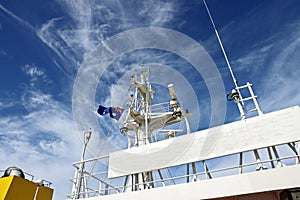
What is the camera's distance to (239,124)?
582 centimetres

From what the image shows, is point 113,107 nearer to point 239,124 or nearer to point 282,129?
point 239,124

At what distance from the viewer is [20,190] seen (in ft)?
21.9

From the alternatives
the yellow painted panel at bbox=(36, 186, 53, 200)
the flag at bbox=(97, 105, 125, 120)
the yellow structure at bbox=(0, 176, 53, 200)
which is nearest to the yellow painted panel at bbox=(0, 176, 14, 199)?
the yellow structure at bbox=(0, 176, 53, 200)

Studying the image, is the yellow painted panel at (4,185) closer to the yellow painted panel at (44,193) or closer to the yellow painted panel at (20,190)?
the yellow painted panel at (20,190)

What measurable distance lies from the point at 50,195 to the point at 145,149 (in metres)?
4.26

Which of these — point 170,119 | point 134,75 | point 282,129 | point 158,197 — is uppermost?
point 134,75

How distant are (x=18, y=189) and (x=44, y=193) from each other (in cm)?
110

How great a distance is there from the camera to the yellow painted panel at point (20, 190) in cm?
636

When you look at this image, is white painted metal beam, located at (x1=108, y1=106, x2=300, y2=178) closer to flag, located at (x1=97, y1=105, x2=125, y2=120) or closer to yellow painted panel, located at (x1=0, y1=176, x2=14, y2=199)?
yellow painted panel, located at (x1=0, y1=176, x2=14, y2=199)

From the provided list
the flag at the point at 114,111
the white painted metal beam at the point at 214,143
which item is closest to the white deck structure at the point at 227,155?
the white painted metal beam at the point at 214,143

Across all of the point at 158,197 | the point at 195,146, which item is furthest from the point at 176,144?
the point at 158,197

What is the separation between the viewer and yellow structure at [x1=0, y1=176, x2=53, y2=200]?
6312 mm

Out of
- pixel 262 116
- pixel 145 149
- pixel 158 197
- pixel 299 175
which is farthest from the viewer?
pixel 145 149

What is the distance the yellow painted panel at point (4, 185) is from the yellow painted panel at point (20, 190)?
0.30 ft
